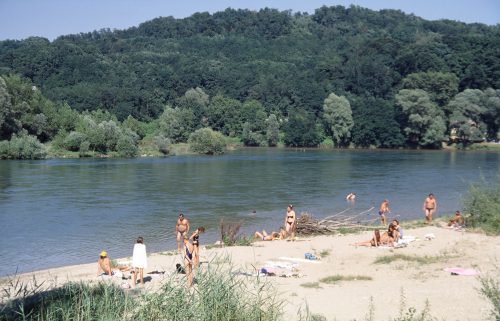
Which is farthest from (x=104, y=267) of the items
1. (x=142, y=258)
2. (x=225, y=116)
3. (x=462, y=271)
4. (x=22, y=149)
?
(x=225, y=116)

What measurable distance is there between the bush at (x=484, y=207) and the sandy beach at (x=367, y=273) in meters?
0.94

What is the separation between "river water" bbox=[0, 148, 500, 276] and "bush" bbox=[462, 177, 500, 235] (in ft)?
24.4

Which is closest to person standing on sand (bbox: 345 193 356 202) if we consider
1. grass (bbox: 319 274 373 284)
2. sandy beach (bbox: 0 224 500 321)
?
sandy beach (bbox: 0 224 500 321)

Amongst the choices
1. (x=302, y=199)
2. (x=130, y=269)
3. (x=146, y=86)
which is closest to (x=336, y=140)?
(x=146, y=86)

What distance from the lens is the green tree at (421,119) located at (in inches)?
3615

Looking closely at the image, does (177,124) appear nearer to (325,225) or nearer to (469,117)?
(469,117)

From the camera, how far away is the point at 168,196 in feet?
135

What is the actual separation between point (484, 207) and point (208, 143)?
212ft

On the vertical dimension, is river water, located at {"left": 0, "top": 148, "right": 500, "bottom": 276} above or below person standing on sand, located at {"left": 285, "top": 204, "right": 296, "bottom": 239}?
below

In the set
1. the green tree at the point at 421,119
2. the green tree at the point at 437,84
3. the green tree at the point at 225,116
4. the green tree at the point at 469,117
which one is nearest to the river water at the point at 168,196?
the green tree at the point at 421,119

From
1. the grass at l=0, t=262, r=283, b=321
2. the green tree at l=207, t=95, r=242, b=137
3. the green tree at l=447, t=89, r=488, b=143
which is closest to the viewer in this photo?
the grass at l=0, t=262, r=283, b=321

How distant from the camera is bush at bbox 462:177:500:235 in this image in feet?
78.0

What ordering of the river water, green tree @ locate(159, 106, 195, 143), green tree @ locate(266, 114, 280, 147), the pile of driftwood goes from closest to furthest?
the pile of driftwood
the river water
green tree @ locate(159, 106, 195, 143)
green tree @ locate(266, 114, 280, 147)

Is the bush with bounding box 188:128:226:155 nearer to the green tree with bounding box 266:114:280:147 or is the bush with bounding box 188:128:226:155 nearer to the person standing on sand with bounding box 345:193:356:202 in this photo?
the green tree with bounding box 266:114:280:147
